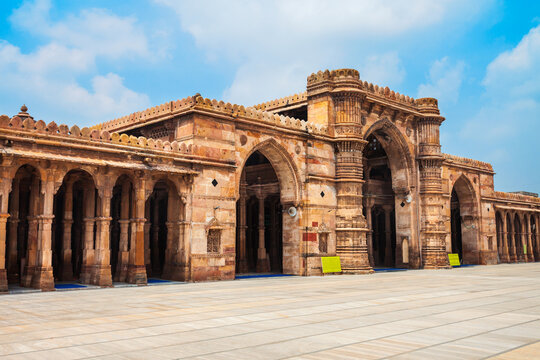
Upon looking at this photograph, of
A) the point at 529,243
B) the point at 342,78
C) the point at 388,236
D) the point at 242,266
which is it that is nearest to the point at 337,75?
the point at 342,78

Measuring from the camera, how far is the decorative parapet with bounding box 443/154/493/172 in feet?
111

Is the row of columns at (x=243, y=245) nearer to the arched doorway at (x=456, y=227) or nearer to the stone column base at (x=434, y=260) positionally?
the stone column base at (x=434, y=260)

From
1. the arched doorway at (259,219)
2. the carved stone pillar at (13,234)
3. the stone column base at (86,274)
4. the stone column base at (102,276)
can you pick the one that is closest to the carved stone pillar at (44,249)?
the stone column base at (102,276)

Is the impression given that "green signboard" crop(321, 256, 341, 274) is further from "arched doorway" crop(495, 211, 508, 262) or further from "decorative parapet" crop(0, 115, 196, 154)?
"arched doorway" crop(495, 211, 508, 262)

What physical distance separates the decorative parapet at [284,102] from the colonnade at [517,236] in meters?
20.5

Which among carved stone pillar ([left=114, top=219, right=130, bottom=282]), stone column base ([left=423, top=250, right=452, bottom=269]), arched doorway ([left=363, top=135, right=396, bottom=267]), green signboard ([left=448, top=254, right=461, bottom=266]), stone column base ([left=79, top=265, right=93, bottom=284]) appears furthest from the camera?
green signboard ([left=448, top=254, right=461, bottom=266])

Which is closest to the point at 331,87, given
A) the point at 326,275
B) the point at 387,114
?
the point at 387,114

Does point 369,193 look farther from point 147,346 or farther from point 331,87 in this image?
point 147,346

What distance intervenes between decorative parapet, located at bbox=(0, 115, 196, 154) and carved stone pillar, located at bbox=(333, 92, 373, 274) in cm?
834

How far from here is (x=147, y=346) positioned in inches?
282

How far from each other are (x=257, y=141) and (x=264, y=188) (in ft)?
19.6

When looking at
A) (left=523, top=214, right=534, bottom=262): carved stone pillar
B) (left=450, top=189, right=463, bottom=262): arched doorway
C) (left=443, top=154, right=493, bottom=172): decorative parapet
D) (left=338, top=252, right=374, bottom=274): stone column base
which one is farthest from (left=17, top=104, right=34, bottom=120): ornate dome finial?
(left=523, top=214, right=534, bottom=262): carved stone pillar

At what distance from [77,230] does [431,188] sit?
18.8 meters

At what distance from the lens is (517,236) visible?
42125 millimetres
